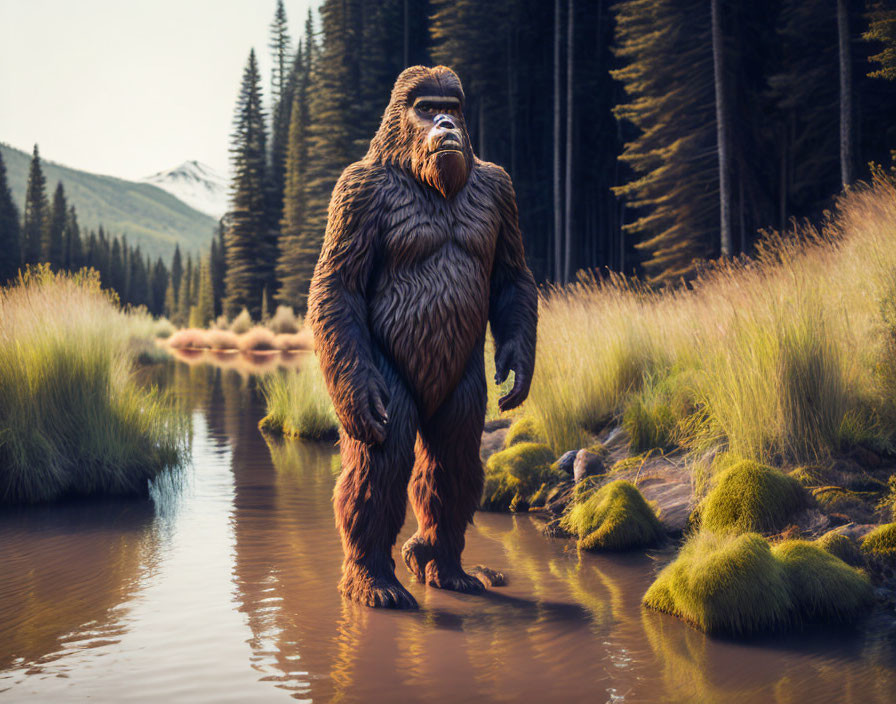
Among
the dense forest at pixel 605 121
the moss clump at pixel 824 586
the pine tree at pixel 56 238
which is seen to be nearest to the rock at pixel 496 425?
the moss clump at pixel 824 586

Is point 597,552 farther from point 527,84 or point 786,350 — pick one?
point 527,84

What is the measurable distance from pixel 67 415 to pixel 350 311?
11.4 ft

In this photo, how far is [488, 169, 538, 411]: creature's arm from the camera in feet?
12.9

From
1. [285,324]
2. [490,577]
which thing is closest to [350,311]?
[490,577]

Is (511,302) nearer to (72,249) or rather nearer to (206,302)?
(206,302)

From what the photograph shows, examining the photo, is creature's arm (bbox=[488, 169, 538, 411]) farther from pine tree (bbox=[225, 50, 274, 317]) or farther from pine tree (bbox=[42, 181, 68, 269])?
pine tree (bbox=[42, 181, 68, 269])

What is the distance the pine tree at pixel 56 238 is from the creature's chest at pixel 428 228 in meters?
53.9

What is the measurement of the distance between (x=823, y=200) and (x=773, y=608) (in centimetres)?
1739

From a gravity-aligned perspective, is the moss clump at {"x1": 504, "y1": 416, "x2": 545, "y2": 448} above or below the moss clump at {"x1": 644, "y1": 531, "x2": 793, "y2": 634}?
above

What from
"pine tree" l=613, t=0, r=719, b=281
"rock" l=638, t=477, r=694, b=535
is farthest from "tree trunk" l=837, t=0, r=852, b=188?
"rock" l=638, t=477, r=694, b=535

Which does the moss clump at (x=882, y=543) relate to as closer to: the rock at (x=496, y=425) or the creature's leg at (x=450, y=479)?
the creature's leg at (x=450, y=479)

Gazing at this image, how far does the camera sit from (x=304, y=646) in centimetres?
318

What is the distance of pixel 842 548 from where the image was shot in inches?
156

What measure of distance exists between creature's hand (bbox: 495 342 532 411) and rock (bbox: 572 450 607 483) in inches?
79.5
